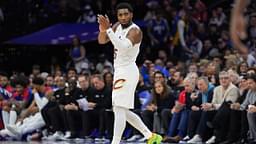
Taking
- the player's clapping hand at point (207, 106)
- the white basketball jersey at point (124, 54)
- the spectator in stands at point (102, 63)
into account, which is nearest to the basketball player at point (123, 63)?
the white basketball jersey at point (124, 54)

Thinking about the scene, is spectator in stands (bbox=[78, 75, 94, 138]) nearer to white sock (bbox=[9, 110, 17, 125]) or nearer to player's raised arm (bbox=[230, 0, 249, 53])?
white sock (bbox=[9, 110, 17, 125])

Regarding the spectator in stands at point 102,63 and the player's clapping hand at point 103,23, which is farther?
the spectator in stands at point 102,63

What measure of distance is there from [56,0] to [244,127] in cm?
1445

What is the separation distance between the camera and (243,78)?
12461 millimetres

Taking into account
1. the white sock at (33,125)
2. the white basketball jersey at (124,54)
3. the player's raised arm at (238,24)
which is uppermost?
the player's raised arm at (238,24)

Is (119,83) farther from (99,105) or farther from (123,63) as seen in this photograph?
(99,105)

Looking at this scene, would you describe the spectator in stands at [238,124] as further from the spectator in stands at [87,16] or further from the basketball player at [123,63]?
Result: the spectator in stands at [87,16]

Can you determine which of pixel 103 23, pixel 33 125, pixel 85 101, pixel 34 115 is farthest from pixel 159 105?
pixel 103 23

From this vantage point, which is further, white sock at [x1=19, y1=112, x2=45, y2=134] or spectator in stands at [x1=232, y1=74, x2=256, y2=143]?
white sock at [x1=19, y1=112, x2=45, y2=134]

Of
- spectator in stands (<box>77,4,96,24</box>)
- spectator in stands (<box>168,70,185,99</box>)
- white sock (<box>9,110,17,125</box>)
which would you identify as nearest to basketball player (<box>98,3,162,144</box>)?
spectator in stands (<box>168,70,185,99</box>)

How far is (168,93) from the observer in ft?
45.6

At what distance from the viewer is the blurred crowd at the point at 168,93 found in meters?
12.6

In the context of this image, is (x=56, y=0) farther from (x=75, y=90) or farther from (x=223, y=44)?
(x=75, y=90)

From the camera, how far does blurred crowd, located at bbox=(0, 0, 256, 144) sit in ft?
41.3
